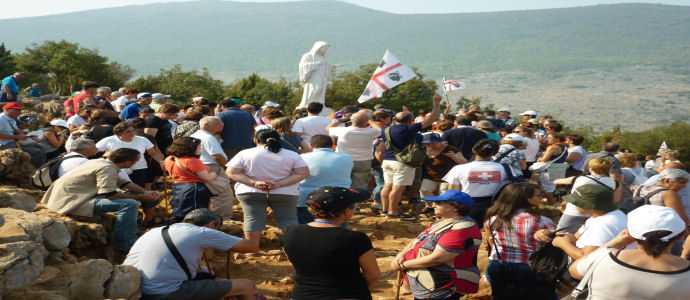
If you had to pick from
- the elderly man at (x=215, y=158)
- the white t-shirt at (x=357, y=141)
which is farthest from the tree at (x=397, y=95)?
the elderly man at (x=215, y=158)

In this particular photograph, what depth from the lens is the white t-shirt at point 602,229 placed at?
195 inches

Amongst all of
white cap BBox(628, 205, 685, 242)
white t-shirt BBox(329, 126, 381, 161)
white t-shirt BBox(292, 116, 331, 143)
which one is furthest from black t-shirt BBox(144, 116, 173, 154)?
white cap BBox(628, 205, 685, 242)

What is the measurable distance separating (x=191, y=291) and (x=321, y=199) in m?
1.39

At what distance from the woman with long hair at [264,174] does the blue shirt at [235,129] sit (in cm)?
281

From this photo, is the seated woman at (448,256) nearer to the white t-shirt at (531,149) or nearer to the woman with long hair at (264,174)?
the woman with long hair at (264,174)

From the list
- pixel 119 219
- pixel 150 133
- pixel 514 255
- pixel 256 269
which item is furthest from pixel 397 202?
pixel 514 255

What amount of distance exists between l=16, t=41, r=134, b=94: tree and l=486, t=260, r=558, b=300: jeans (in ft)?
101

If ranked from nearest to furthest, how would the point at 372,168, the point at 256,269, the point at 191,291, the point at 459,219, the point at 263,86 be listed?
the point at 459,219
the point at 191,291
the point at 256,269
the point at 372,168
the point at 263,86

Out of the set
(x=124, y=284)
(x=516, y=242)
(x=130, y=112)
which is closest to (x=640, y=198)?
(x=516, y=242)

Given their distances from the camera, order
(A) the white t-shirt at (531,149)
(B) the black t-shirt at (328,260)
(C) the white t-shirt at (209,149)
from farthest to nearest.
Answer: (A) the white t-shirt at (531,149)
(C) the white t-shirt at (209,149)
(B) the black t-shirt at (328,260)

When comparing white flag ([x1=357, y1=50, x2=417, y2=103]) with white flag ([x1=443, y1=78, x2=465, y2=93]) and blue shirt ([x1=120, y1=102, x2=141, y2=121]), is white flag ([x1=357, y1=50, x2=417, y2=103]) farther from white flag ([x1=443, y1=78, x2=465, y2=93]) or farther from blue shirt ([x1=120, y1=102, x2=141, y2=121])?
white flag ([x1=443, y1=78, x2=465, y2=93])

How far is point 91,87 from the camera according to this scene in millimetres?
12430

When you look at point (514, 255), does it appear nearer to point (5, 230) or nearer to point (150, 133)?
point (5, 230)

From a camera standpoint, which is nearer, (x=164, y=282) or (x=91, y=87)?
(x=164, y=282)
